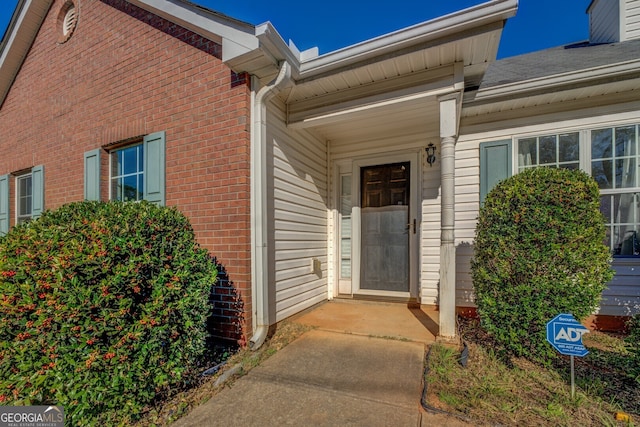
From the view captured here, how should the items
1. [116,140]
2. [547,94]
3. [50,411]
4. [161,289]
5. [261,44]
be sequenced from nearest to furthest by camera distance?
1. [50,411]
2. [161,289]
3. [261,44]
4. [547,94]
5. [116,140]

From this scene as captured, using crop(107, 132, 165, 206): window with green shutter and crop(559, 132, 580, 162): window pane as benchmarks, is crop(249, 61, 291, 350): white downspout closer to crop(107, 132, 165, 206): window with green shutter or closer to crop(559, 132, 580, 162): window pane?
crop(107, 132, 165, 206): window with green shutter

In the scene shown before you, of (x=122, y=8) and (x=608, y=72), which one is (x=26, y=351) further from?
(x=608, y=72)

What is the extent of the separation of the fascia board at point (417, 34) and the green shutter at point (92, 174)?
3077mm

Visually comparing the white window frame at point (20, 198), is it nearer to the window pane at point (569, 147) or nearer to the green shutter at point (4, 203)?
the green shutter at point (4, 203)

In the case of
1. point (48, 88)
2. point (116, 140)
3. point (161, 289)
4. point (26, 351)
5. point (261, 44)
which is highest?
point (48, 88)

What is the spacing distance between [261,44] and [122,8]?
2.69 meters

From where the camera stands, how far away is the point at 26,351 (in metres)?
1.73

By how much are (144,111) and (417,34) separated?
3.16 meters

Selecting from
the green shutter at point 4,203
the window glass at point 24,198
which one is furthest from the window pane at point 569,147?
the green shutter at point 4,203

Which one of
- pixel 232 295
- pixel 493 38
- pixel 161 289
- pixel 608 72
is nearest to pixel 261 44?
pixel 493 38

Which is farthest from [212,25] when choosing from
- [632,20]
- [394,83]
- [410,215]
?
[632,20]

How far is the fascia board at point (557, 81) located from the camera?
2762 millimetres

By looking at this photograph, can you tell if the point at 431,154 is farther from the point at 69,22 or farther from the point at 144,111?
the point at 69,22

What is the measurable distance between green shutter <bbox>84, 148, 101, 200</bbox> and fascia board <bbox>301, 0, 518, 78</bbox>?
3077 mm
